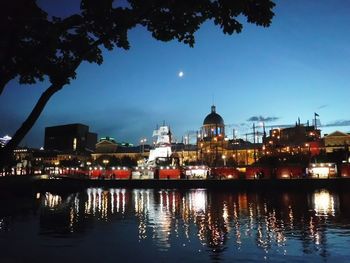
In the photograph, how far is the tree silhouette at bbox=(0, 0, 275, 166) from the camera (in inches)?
383

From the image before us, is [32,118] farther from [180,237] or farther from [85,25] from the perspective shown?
[180,237]

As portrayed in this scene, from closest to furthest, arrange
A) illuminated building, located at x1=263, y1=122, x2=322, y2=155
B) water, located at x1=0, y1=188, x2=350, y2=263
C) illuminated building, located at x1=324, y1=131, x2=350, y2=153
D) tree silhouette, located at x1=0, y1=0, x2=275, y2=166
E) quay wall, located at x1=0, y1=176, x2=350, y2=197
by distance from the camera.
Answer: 1. tree silhouette, located at x1=0, y1=0, x2=275, y2=166
2. water, located at x1=0, y1=188, x2=350, y2=263
3. quay wall, located at x1=0, y1=176, x2=350, y2=197
4. illuminated building, located at x1=263, y1=122, x2=322, y2=155
5. illuminated building, located at x1=324, y1=131, x2=350, y2=153

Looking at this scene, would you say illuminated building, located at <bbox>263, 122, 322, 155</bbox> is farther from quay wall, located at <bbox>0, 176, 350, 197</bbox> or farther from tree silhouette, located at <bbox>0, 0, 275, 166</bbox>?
tree silhouette, located at <bbox>0, 0, 275, 166</bbox>

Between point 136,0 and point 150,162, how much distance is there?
123016 millimetres

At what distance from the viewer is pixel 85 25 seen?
1114 cm

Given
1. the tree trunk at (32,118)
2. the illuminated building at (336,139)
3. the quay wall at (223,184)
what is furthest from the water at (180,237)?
the illuminated building at (336,139)

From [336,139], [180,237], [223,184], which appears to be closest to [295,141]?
[336,139]

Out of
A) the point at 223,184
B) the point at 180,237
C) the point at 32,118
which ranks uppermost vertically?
the point at 32,118

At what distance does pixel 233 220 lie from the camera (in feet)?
105

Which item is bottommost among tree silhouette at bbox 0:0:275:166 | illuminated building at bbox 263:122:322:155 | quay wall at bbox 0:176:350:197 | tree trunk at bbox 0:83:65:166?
quay wall at bbox 0:176:350:197

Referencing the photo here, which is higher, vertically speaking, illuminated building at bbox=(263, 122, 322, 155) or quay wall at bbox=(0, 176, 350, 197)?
illuminated building at bbox=(263, 122, 322, 155)

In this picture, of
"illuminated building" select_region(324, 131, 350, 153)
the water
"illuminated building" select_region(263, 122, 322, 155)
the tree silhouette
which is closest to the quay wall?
the water

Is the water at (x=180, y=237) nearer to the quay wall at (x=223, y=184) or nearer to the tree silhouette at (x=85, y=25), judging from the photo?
the tree silhouette at (x=85, y=25)

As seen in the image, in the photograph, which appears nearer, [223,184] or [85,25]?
[85,25]
